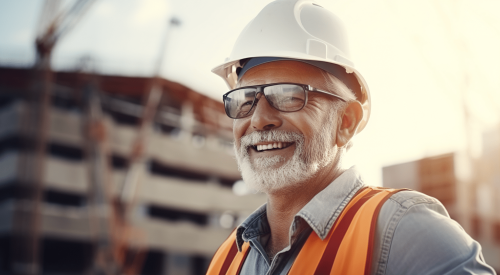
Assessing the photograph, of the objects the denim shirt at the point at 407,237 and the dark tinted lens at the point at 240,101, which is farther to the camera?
the dark tinted lens at the point at 240,101

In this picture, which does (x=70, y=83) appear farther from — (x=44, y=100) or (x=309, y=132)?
(x=309, y=132)

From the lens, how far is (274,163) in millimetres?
1903

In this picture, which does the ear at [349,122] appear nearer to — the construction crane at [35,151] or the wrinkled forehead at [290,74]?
the wrinkled forehead at [290,74]

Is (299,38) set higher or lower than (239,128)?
higher

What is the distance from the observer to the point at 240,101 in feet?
6.62

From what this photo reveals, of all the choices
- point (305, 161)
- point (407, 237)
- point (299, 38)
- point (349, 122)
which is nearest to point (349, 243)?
point (407, 237)

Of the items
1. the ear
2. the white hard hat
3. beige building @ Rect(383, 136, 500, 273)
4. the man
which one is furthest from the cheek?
beige building @ Rect(383, 136, 500, 273)

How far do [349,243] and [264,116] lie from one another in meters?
0.70

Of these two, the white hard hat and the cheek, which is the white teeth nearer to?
the cheek

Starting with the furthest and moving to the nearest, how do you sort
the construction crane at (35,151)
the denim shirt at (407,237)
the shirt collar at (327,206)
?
the construction crane at (35,151) → the shirt collar at (327,206) → the denim shirt at (407,237)

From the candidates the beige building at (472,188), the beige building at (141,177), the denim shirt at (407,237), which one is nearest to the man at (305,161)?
the denim shirt at (407,237)

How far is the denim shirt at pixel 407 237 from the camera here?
1.27 metres

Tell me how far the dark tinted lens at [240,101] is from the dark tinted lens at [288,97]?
119 millimetres

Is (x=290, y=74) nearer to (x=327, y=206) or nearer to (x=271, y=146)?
(x=271, y=146)
